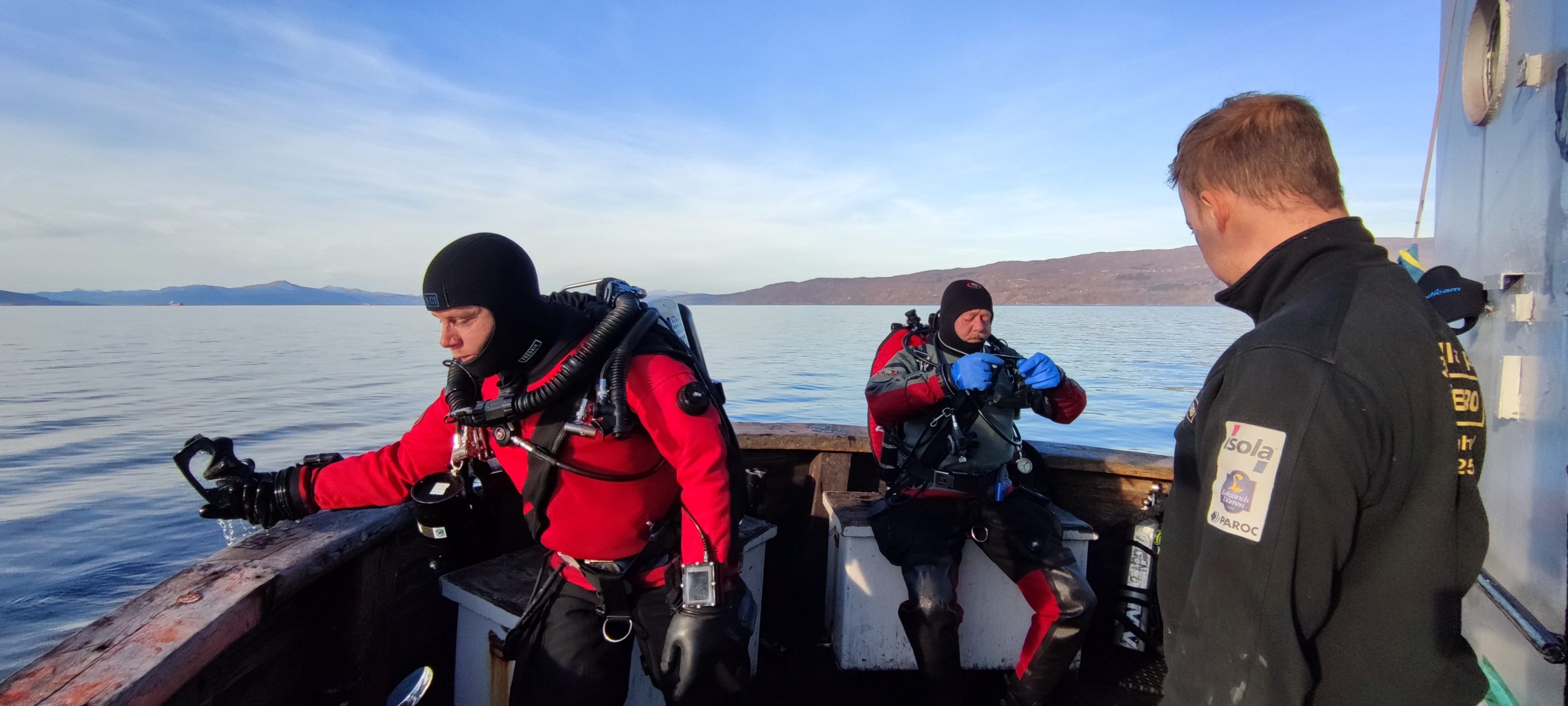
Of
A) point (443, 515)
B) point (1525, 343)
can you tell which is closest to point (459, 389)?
point (443, 515)

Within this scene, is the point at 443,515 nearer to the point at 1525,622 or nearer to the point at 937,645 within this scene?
the point at 937,645

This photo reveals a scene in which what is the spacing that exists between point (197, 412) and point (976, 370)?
14.3 metres

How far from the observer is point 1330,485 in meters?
0.86

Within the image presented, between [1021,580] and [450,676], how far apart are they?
7.03ft

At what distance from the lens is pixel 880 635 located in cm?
298

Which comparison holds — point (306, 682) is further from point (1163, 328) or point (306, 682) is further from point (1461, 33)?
point (1163, 328)

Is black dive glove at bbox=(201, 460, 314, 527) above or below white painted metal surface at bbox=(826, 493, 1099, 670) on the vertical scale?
above

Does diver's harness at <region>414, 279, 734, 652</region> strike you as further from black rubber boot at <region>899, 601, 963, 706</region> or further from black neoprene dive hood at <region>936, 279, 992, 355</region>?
black neoprene dive hood at <region>936, 279, 992, 355</region>

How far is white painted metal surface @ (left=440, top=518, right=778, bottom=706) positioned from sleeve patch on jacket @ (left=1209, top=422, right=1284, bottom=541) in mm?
1667

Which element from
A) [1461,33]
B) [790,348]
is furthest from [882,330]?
[1461,33]

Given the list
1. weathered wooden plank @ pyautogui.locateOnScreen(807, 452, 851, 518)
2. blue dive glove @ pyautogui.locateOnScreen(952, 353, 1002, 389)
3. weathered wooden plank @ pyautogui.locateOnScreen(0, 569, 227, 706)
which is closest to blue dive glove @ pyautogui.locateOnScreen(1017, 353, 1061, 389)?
blue dive glove @ pyautogui.locateOnScreen(952, 353, 1002, 389)

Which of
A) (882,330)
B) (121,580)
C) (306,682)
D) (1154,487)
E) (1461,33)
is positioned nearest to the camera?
(306,682)

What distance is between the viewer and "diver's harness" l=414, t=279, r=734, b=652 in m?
1.98

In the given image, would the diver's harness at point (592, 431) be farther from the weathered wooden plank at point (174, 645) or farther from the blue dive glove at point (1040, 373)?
the blue dive glove at point (1040, 373)
